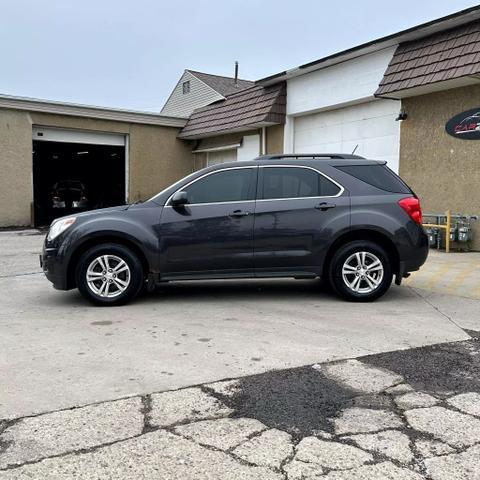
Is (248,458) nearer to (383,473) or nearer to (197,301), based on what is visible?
(383,473)

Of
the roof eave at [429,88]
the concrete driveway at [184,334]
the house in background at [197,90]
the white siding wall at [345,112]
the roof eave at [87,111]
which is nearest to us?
the concrete driveway at [184,334]

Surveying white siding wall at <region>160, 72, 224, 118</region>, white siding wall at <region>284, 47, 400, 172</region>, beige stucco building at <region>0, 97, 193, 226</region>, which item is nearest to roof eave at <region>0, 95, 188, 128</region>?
beige stucco building at <region>0, 97, 193, 226</region>

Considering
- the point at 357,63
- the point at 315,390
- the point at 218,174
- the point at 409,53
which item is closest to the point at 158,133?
the point at 357,63

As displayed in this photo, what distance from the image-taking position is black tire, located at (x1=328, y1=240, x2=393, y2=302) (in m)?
6.57

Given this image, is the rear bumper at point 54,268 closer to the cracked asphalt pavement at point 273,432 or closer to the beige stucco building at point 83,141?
the cracked asphalt pavement at point 273,432

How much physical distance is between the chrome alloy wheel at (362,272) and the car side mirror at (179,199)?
2.13 m

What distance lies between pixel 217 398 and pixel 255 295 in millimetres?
3484

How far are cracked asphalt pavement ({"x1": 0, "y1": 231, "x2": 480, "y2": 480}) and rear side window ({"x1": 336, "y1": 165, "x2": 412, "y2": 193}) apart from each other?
1.50 meters

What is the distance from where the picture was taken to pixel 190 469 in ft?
8.96

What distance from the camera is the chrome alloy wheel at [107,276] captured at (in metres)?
6.34

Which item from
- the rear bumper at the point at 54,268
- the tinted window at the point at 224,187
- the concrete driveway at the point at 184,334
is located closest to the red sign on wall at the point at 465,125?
the concrete driveway at the point at 184,334

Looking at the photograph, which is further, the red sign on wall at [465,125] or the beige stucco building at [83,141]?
the beige stucco building at [83,141]

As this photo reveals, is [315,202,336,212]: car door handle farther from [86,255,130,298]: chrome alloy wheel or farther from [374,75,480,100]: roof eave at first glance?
[374,75,480,100]: roof eave

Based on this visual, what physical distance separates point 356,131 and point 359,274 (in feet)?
27.4
